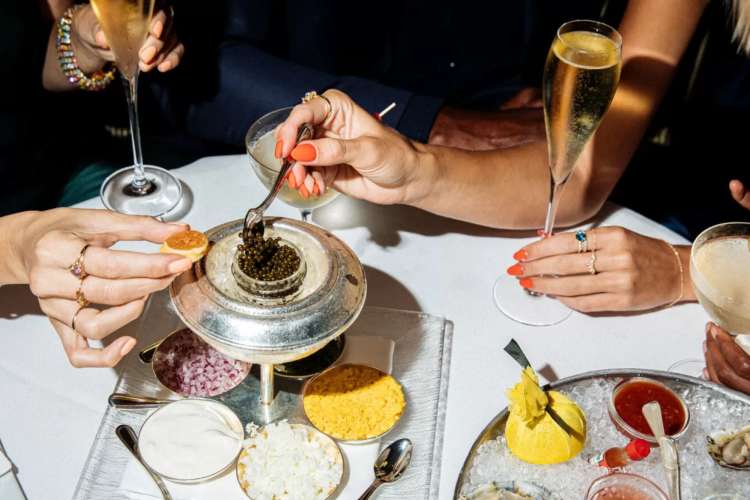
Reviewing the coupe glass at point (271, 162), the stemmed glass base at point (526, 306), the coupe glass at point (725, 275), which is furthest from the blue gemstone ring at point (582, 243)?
the coupe glass at point (271, 162)

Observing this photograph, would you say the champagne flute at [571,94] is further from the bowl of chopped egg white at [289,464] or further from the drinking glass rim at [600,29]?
the bowl of chopped egg white at [289,464]

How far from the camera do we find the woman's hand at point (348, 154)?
56.1 inches

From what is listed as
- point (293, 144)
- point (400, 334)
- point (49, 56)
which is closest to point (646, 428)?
point (400, 334)

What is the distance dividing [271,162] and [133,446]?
0.65m

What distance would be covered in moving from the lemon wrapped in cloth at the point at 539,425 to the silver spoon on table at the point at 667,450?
11 cm

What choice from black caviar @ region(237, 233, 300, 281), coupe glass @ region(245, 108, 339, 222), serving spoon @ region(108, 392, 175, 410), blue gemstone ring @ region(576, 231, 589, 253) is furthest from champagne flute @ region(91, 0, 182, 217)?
blue gemstone ring @ region(576, 231, 589, 253)

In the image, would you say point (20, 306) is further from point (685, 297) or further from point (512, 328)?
point (685, 297)

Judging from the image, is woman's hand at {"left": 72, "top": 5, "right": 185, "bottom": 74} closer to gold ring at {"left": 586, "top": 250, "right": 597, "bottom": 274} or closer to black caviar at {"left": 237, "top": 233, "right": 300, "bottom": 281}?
black caviar at {"left": 237, "top": 233, "right": 300, "bottom": 281}

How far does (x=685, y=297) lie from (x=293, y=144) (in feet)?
2.78

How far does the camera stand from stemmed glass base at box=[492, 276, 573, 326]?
1.57 metres

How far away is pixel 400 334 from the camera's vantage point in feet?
5.03

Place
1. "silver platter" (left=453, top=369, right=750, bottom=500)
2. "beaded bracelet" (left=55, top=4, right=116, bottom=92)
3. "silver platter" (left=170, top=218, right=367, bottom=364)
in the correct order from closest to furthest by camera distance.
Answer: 1. "silver platter" (left=170, top=218, right=367, bottom=364)
2. "silver platter" (left=453, top=369, right=750, bottom=500)
3. "beaded bracelet" (left=55, top=4, right=116, bottom=92)

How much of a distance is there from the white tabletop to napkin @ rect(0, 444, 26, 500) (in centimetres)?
3

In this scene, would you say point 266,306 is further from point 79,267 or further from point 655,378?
point 655,378
